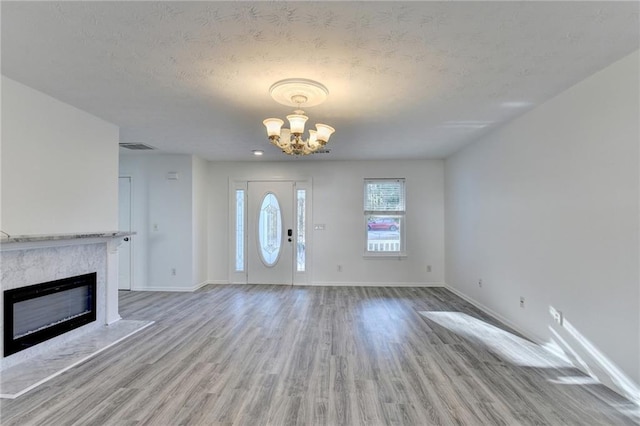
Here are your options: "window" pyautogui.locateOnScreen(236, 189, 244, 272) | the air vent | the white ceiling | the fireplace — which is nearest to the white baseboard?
the white ceiling

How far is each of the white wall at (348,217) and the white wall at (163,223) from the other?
69cm

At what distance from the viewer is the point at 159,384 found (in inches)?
90.1

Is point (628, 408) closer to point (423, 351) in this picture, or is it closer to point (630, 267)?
point (630, 267)

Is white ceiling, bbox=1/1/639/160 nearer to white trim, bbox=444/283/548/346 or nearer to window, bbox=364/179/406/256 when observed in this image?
white trim, bbox=444/283/548/346

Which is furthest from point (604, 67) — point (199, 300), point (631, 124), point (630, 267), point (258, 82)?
point (199, 300)

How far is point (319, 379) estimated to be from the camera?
2.37 m

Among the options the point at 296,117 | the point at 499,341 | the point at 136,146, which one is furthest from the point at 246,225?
the point at 499,341

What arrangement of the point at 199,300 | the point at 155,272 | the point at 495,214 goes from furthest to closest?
the point at 155,272
the point at 199,300
the point at 495,214

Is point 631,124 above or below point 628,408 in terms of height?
above

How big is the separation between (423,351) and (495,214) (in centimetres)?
210

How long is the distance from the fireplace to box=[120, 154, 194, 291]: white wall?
192 centimetres

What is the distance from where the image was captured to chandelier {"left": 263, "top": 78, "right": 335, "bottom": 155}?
2428 millimetres

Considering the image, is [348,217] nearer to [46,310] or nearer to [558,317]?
[558,317]

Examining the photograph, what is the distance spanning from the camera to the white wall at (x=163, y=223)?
17.5ft
